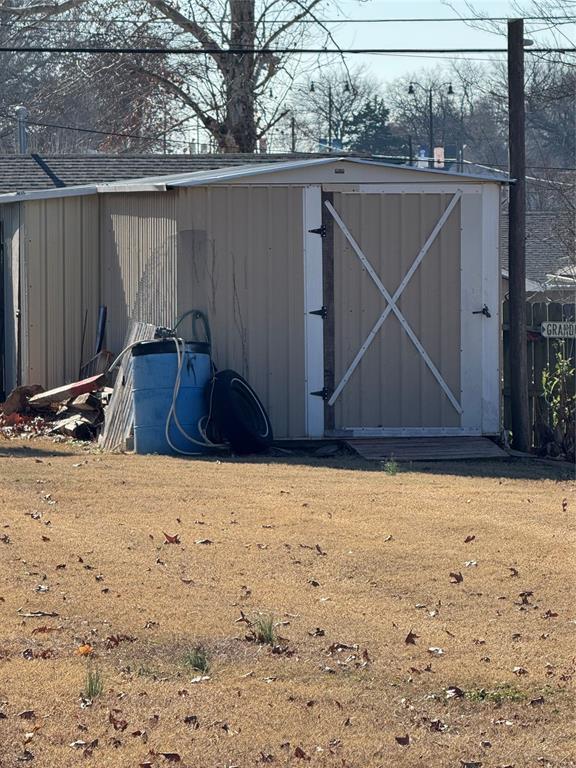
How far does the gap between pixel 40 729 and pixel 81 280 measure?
10.5 m

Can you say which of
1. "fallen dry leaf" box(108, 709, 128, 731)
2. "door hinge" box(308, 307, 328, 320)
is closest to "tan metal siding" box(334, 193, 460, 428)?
"door hinge" box(308, 307, 328, 320)

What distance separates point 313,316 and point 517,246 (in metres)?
2.41

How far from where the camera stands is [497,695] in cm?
512

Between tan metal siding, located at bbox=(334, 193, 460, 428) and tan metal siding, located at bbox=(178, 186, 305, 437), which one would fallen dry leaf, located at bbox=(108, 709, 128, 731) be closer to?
tan metal siding, located at bbox=(178, 186, 305, 437)

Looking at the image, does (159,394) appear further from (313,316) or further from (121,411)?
(313,316)

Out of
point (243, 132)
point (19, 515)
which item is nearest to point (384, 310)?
point (19, 515)

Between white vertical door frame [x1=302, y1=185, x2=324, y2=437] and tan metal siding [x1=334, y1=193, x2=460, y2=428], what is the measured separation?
19cm

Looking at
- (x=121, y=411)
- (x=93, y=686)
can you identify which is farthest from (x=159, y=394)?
(x=93, y=686)

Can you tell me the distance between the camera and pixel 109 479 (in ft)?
33.6

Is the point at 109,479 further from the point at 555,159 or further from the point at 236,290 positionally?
the point at 555,159

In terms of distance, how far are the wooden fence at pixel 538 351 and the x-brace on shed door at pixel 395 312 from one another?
952 mm

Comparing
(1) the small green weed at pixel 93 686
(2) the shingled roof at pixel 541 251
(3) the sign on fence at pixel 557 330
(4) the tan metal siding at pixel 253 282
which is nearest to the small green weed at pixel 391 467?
(4) the tan metal siding at pixel 253 282

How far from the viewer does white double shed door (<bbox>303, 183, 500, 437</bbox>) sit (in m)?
12.6

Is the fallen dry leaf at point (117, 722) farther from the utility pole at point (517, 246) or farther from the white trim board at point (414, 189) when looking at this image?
the utility pole at point (517, 246)
